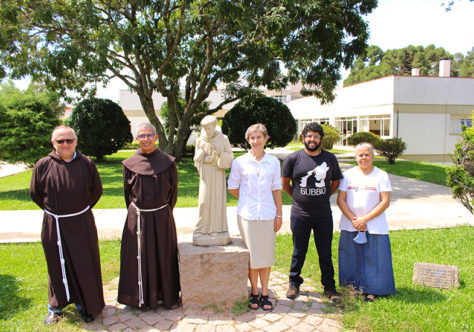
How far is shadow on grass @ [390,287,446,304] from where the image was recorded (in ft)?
12.6

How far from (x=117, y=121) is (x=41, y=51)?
6545 millimetres

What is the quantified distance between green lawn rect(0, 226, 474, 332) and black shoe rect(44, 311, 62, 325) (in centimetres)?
6

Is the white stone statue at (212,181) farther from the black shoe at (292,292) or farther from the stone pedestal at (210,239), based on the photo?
the black shoe at (292,292)

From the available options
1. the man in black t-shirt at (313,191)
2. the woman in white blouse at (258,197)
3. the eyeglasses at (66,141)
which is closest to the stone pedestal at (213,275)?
the woman in white blouse at (258,197)

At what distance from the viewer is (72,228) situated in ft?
11.3

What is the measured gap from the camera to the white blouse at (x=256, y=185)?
359cm

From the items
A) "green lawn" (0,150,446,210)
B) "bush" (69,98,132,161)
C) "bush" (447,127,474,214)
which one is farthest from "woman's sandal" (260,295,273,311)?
"bush" (69,98,132,161)

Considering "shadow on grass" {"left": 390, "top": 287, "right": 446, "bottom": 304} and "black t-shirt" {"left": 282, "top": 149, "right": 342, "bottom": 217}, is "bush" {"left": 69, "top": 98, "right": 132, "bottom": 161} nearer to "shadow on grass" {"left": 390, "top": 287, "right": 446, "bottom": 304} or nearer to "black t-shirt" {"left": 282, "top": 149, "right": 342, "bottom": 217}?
"black t-shirt" {"left": 282, "top": 149, "right": 342, "bottom": 217}

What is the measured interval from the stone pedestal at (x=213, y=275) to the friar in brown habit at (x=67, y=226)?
2.96ft

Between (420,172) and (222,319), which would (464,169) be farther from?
(420,172)

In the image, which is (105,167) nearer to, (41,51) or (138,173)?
(41,51)

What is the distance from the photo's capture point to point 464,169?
5863mm

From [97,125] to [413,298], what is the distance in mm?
16994

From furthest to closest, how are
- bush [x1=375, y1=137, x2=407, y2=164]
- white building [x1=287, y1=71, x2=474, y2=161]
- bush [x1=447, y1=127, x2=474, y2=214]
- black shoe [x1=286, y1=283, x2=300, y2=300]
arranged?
white building [x1=287, y1=71, x2=474, y2=161] < bush [x1=375, y1=137, x2=407, y2=164] < bush [x1=447, y1=127, x2=474, y2=214] < black shoe [x1=286, y1=283, x2=300, y2=300]
